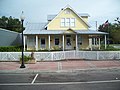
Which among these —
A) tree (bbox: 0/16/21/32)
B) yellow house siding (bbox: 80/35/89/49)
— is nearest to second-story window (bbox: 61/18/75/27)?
yellow house siding (bbox: 80/35/89/49)

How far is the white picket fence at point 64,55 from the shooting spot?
2086 centimetres

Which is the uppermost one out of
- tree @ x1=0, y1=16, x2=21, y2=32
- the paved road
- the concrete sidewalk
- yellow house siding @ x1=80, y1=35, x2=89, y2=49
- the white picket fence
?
tree @ x1=0, y1=16, x2=21, y2=32

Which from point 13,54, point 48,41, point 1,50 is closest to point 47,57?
point 13,54

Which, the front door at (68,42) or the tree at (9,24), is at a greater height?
the tree at (9,24)

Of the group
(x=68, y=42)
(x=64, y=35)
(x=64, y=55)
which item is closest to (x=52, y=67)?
(x=64, y=55)

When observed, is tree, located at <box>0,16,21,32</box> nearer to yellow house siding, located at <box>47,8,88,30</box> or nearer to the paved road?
yellow house siding, located at <box>47,8,88,30</box>

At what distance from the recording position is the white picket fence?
68.4 feet

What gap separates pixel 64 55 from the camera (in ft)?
72.5

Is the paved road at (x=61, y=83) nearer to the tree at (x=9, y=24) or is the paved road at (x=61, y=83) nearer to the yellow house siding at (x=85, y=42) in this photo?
the yellow house siding at (x=85, y=42)

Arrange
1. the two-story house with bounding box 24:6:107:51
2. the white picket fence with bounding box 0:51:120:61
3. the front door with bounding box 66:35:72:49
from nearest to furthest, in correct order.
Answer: the white picket fence with bounding box 0:51:120:61
the two-story house with bounding box 24:6:107:51
the front door with bounding box 66:35:72:49

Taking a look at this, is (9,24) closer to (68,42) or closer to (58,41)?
(58,41)

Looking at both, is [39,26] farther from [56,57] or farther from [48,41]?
[56,57]

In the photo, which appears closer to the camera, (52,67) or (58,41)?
(52,67)

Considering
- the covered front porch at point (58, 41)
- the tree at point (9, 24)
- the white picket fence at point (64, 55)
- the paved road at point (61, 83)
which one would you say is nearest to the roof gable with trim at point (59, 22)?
the covered front porch at point (58, 41)
